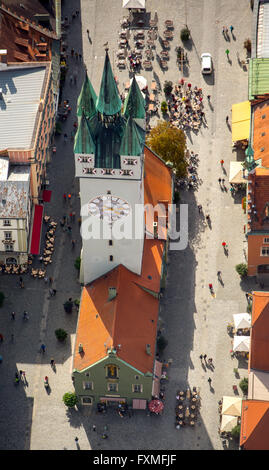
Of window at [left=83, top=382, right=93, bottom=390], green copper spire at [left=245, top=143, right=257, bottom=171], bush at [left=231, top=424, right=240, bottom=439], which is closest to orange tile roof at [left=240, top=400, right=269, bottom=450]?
bush at [left=231, top=424, right=240, bottom=439]

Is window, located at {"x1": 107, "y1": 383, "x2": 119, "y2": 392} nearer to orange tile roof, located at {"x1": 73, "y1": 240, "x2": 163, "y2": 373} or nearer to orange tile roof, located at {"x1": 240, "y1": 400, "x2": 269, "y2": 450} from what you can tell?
orange tile roof, located at {"x1": 73, "y1": 240, "x2": 163, "y2": 373}

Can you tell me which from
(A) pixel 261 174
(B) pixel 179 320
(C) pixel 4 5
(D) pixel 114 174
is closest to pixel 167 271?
(B) pixel 179 320

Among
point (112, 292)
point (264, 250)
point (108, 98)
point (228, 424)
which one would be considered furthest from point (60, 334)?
point (108, 98)

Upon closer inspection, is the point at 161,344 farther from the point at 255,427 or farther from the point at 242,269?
the point at 255,427

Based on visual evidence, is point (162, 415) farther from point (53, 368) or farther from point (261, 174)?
point (261, 174)

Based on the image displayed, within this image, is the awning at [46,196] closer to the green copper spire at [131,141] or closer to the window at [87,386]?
the window at [87,386]

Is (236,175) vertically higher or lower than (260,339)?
higher

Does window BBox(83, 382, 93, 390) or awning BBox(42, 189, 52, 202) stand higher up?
awning BBox(42, 189, 52, 202)
